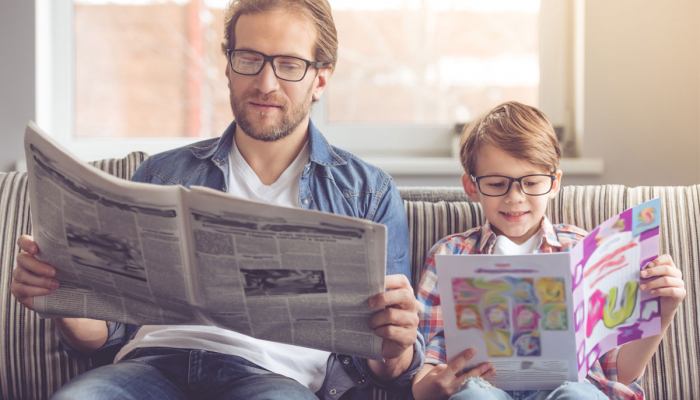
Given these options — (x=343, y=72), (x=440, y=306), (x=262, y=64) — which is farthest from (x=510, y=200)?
(x=343, y=72)

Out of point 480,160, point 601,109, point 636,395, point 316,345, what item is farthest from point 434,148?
point 316,345

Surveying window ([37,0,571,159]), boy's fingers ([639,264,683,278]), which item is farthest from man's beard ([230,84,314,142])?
window ([37,0,571,159])

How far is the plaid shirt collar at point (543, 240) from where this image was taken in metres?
1.29

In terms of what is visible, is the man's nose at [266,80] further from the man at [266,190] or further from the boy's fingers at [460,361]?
the boy's fingers at [460,361]

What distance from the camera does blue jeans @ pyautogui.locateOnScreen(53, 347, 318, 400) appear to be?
39.1 inches

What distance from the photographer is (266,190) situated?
4.24ft

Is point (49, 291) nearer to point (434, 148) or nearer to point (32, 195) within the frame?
point (32, 195)

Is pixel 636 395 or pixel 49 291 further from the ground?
pixel 49 291

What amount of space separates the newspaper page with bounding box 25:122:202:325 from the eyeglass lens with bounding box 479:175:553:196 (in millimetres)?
663

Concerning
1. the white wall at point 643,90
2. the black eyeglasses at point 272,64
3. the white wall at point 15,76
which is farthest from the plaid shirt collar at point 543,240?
the white wall at point 15,76

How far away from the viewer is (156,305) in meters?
0.95

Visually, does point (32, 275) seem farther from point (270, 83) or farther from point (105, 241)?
point (270, 83)

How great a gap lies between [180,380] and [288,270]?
41 centimetres

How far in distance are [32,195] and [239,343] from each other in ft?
1.46
